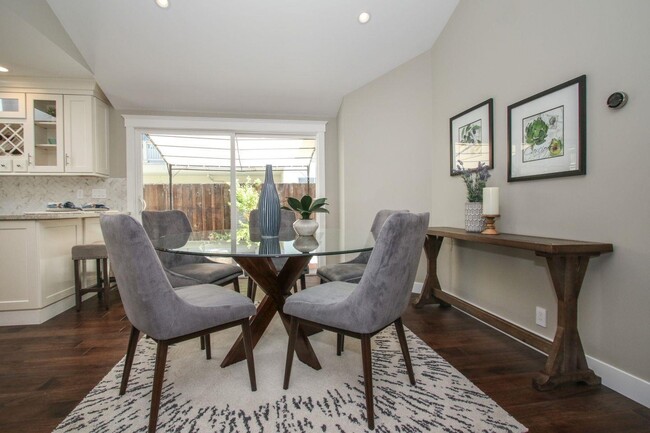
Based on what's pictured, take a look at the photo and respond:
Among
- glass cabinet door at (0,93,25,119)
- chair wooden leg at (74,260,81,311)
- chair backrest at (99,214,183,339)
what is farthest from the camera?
glass cabinet door at (0,93,25,119)

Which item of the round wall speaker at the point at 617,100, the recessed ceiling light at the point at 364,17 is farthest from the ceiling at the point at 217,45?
the round wall speaker at the point at 617,100

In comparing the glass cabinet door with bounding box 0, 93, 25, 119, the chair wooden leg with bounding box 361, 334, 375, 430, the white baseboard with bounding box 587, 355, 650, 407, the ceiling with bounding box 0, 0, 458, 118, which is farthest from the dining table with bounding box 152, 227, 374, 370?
the glass cabinet door with bounding box 0, 93, 25, 119

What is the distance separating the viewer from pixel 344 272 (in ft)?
7.25

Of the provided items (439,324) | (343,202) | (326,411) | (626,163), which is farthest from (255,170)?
(626,163)

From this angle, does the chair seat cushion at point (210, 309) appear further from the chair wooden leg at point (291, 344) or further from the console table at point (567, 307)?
the console table at point (567, 307)

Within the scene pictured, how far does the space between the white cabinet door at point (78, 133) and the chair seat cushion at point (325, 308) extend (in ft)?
10.4

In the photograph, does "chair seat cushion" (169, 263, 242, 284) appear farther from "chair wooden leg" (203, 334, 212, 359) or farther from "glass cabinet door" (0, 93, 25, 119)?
"glass cabinet door" (0, 93, 25, 119)

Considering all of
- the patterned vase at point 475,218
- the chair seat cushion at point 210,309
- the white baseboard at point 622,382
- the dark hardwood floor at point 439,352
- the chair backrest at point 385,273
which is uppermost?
the patterned vase at point 475,218

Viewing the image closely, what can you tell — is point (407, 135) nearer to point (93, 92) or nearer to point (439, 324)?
point (439, 324)

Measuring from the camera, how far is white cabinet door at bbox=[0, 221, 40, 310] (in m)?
2.57

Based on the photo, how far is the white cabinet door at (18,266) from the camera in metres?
2.57

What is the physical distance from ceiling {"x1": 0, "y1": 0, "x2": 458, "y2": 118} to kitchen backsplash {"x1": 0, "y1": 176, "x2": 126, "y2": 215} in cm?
94

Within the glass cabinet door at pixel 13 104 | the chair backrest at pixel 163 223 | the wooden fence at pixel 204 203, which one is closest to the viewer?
the chair backrest at pixel 163 223

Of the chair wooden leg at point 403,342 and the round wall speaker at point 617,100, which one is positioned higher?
the round wall speaker at point 617,100
